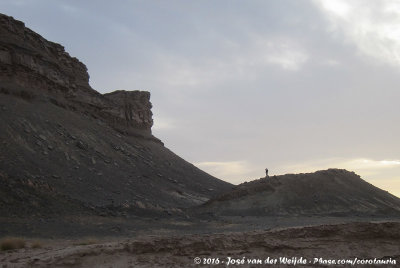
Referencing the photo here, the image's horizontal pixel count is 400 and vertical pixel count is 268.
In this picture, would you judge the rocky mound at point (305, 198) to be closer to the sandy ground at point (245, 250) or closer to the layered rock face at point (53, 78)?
the sandy ground at point (245, 250)

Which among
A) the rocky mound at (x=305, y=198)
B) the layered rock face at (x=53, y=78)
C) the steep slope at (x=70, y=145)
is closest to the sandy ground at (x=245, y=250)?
the steep slope at (x=70, y=145)

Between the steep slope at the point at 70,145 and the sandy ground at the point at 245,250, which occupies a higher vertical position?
the steep slope at the point at 70,145

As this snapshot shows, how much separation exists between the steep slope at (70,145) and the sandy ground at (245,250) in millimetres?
16059

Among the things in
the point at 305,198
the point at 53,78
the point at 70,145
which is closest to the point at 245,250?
the point at 305,198

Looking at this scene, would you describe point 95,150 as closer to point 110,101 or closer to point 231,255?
point 110,101

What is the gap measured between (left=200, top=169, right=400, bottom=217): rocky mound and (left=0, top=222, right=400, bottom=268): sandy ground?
77.8 ft

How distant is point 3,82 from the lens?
41.0 meters

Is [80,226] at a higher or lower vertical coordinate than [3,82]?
lower

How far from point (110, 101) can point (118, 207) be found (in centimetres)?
3455

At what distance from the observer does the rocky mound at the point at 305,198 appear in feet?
106

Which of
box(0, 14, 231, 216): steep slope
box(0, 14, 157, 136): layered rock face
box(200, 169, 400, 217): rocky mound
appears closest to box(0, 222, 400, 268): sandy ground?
box(0, 14, 231, 216): steep slope

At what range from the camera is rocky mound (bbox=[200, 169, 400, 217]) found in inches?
1275

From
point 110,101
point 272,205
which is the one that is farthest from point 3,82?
point 272,205

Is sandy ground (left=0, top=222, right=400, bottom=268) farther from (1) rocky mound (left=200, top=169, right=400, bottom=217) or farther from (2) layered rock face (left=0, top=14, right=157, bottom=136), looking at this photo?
(2) layered rock face (left=0, top=14, right=157, bottom=136)
